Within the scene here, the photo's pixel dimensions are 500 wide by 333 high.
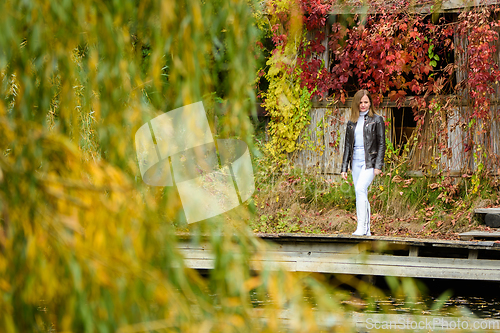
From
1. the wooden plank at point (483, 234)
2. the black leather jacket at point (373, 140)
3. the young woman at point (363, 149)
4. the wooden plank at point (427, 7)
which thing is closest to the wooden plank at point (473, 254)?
the wooden plank at point (483, 234)

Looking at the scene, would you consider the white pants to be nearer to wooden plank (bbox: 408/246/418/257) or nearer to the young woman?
the young woman

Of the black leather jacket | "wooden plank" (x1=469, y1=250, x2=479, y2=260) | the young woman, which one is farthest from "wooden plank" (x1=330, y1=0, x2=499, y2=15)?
"wooden plank" (x1=469, y1=250, x2=479, y2=260)

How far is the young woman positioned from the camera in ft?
20.3

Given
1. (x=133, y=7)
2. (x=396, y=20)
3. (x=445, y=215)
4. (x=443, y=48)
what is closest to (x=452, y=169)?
(x=445, y=215)

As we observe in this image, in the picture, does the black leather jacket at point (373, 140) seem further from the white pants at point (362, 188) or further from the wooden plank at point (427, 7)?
the wooden plank at point (427, 7)

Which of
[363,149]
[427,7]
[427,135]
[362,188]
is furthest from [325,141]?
[427,7]

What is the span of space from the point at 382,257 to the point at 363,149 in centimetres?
138

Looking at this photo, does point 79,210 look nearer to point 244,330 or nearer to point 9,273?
point 9,273

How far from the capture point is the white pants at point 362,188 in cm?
618

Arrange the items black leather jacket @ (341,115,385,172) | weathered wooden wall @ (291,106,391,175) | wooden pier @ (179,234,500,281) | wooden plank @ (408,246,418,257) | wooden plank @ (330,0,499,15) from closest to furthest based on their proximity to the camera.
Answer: wooden pier @ (179,234,500,281) < wooden plank @ (408,246,418,257) < black leather jacket @ (341,115,385,172) < wooden plank @ (330,0,499,15) < weathered wooden wall @ (291,106,391,175)

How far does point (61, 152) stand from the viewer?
1405mm

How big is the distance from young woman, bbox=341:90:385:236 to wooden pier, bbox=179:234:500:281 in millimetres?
516

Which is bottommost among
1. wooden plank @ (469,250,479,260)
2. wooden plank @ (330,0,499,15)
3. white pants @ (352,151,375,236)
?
wooden plank @ (469,250,479,260)

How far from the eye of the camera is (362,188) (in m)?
6.16
